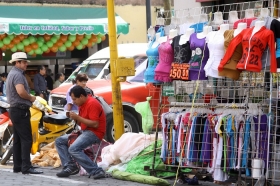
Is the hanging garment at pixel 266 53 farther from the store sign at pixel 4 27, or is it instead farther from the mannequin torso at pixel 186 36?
the store sign at pixel 4 27

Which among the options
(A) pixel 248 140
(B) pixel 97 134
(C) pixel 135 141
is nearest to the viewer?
(A) pixel 248 140

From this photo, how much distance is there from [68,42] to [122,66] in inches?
472

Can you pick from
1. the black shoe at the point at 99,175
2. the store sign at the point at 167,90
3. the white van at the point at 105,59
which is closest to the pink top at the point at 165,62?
the store sign at the point at 167,90

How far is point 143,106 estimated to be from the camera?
36.1 feet

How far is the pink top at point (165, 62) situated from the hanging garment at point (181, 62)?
0.12 m

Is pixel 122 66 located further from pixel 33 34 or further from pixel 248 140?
pixel 33 34

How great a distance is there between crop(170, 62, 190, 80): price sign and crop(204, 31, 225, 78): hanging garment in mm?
335

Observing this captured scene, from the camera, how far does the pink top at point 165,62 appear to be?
31.3 feet

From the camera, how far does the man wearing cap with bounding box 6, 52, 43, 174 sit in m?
10.7

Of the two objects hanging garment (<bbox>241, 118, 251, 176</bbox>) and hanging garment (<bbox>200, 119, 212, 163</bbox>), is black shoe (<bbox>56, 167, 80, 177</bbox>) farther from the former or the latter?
hanging garment (<bbox>241, 118, 251, 176</bbox>)

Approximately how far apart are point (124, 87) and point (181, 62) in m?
5.86

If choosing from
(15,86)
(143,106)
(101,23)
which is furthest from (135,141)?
(101,23)

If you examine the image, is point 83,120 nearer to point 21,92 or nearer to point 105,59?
point 21,92

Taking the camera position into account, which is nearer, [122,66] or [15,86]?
[15,86]
